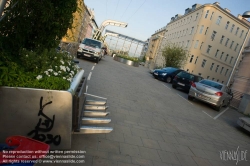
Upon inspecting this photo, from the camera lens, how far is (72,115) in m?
3.18

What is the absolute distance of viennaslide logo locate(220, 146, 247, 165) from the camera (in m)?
5.29

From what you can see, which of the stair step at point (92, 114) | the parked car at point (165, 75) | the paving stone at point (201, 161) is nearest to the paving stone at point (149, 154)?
the paving stone at point (201, 161)

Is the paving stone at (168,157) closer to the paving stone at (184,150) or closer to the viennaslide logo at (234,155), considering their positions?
the paving stone at (184,150)

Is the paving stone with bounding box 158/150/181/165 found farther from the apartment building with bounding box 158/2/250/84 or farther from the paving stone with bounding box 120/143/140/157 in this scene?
the apartment building with bounding box 158/2/250/84

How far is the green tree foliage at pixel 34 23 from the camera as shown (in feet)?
10.7

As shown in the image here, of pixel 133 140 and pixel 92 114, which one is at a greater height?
pixel 92 114

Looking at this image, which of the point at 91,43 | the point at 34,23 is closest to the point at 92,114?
the point at 34,23

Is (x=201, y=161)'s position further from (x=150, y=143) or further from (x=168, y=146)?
(x=150, y=143)

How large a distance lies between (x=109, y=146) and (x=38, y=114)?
5.32 feet

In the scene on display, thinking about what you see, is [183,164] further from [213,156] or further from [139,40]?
[139,40]

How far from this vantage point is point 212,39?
4378 centimetres

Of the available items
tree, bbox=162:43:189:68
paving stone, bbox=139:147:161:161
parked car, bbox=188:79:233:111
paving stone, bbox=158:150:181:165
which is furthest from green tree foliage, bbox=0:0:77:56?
tree, bbox=162:43:189:68

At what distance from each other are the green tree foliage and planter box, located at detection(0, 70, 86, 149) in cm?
84

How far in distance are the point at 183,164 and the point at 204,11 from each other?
45.4m
